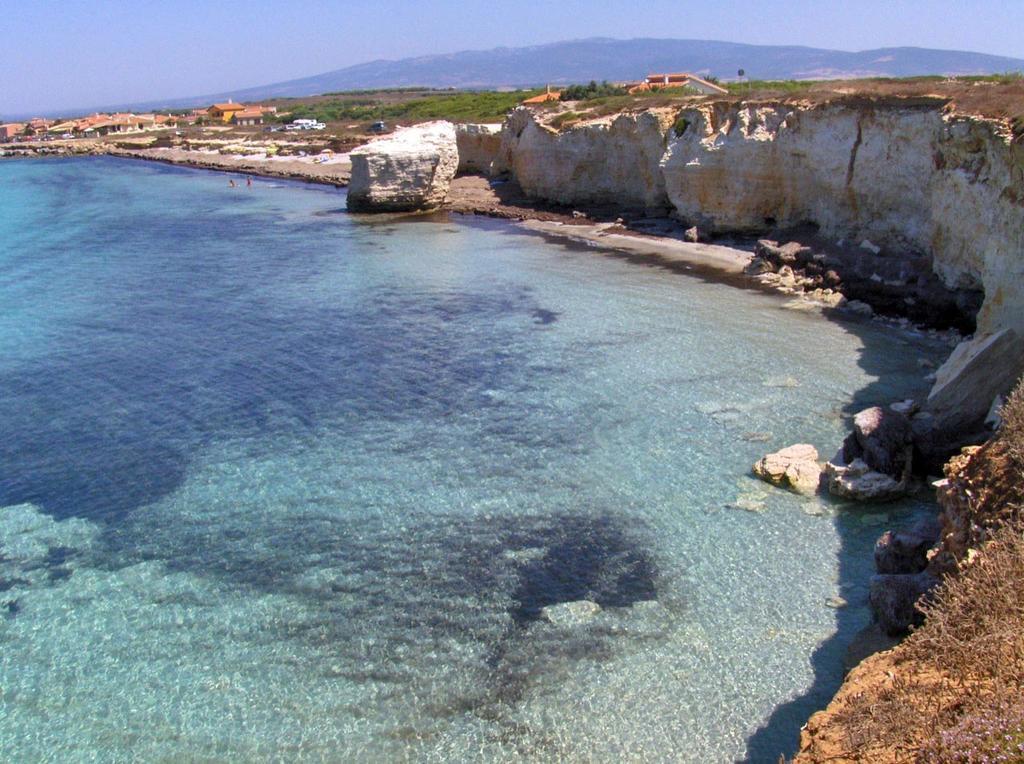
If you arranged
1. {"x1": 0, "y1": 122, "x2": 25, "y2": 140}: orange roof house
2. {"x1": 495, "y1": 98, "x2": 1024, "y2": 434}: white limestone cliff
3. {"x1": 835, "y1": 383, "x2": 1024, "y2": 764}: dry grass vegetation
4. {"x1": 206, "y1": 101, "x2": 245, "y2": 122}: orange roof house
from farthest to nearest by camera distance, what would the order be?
{"x1": 206, "y1": 101, "x2": 245, "y2": 122}: orange roof house < {"x1": 0, "y1": 122, "x2": 25, "y2": 140}: orange roof house < {"x1": 495, "y1": 98, "x2": 1024, "y2": 434}: white limestone cliff < {"x1": 835, "y1": 383, "x2": 1024, "y2": 764}: dry grass vegetation

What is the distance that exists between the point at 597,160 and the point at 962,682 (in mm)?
39772

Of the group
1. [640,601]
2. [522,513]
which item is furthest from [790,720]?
[522,513]

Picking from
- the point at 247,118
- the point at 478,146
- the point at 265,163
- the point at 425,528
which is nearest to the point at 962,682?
the point at 425,528

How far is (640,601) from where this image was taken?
1192 centimetres

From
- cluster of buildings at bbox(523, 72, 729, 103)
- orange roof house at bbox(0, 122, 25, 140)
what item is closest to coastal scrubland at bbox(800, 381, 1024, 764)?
cluster of buildings at bbox(523, 72, 729, 103)

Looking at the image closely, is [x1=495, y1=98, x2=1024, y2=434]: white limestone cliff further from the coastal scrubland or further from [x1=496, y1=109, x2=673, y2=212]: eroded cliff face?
the coastal scrubland

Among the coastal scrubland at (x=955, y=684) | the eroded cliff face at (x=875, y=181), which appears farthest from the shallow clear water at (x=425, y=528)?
the eroded cliff face at (x=875, y=181)

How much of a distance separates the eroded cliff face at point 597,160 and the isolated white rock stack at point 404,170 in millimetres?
4771

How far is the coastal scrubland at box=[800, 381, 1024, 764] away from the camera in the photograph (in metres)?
5.72

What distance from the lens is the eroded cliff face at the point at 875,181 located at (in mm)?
19406

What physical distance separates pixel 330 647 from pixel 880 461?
10070 mm

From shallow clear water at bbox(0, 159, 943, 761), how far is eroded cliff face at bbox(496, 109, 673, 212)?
Answer: 46.2ft

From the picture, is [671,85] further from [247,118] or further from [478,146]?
[247,118]

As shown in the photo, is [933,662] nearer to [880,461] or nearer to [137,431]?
[880,461]
